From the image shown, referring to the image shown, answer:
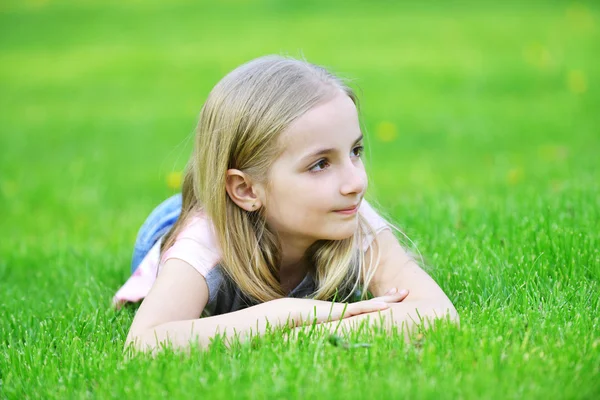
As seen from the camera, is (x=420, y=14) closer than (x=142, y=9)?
Yes

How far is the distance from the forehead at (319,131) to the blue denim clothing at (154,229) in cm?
112

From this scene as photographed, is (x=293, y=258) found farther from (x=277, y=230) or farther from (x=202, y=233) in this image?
(x=202, y=233)

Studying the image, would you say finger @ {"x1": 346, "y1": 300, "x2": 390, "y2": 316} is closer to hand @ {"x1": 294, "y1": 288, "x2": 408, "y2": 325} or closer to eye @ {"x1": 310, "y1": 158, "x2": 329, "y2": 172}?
hand @ {"x1": 294, "y1": 288, "x2": 408, "y2": 325}

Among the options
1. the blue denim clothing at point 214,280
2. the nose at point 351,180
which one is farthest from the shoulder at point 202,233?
the nose at point 351,180

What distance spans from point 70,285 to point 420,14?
13.4 m

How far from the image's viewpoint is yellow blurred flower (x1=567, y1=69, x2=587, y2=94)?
394 inches

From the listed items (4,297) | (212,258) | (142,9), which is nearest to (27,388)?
(212,258)

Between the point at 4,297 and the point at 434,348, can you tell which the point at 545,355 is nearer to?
the point at 434,348

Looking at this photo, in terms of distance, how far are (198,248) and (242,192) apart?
0.29 meters

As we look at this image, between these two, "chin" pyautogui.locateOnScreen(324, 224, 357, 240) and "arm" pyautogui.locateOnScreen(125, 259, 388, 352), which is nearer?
"arm" pyautogui.locateOnScreen(125, 259, 388, 352)

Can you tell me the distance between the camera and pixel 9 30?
53.2 ft

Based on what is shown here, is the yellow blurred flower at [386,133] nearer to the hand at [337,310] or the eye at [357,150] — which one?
the eye at [357,150]

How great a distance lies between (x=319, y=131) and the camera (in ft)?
10.1

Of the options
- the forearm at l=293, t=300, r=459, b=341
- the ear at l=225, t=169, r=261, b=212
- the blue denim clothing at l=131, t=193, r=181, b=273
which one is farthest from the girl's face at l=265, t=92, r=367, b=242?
the blue denim clothing at l=131, t=193, r=181, b=273
